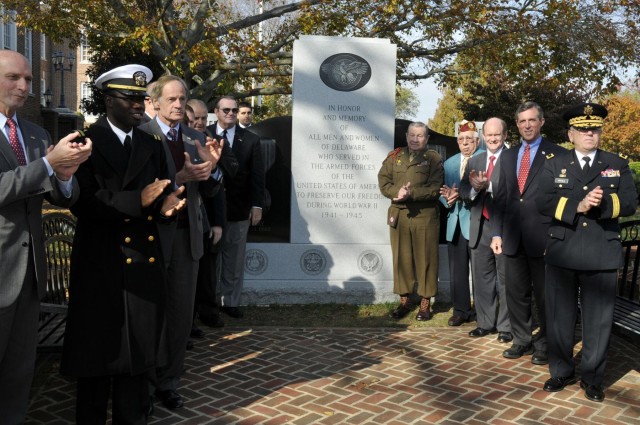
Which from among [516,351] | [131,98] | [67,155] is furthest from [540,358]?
[67,155]

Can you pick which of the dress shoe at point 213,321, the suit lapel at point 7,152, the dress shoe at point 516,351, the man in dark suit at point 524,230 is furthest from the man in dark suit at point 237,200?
the suit lapel at point 7,152

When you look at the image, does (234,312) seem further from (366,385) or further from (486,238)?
(486,238)

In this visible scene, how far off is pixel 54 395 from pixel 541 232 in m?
4.00

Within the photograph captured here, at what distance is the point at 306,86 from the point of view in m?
7.80

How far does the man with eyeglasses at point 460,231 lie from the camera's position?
6949 mm

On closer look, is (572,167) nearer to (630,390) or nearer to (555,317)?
(555,317)

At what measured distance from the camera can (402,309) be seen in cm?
731

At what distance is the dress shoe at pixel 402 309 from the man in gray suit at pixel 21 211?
4.42 metres

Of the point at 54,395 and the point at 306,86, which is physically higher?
the point at 306,86

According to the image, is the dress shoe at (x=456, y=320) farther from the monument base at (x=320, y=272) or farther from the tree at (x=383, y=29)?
the tree at (x=383, y=29)

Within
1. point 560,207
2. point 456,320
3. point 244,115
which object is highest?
point 244,115

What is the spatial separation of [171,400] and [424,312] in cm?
343

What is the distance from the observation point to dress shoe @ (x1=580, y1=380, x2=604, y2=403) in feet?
15.6

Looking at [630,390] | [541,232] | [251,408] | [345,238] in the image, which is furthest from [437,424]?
[345,238]
